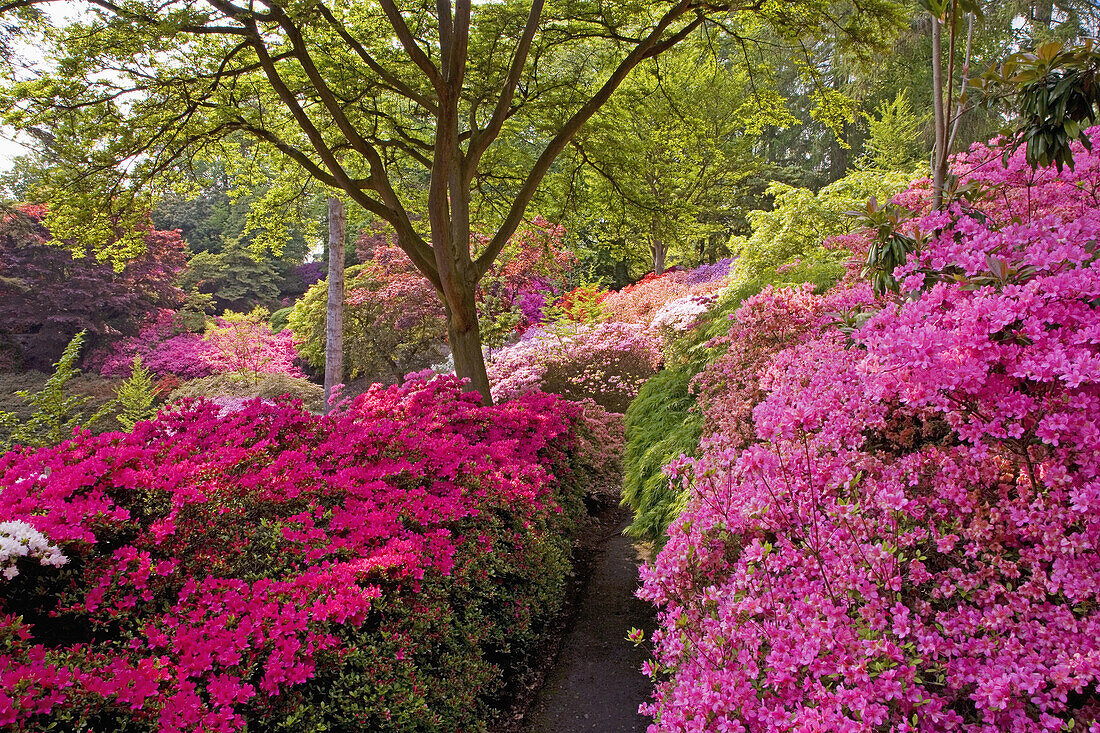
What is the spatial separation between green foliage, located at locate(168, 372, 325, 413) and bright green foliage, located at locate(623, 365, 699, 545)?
815 centimetres

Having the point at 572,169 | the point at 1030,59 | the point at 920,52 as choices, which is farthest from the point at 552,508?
the point at 920,52

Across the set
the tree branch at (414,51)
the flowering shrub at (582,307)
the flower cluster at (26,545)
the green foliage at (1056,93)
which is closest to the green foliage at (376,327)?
the flowering shrub at (582,307)

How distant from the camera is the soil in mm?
2691

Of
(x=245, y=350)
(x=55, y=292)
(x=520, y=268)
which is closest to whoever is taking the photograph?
(x=520, y=268)

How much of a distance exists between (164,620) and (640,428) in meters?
3.77

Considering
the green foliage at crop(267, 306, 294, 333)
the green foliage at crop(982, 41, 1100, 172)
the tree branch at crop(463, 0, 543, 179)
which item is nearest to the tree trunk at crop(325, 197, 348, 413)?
the tree branch at crop(463, 0, 543, 179)

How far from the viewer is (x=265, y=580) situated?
198 centimetres

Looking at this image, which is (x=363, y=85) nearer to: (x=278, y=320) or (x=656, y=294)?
(x=656, y=294)

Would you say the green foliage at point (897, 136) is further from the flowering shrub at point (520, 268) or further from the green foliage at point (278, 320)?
the green foliage at point (278, 320)

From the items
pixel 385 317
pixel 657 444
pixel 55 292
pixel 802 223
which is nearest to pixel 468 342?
pixel 657 444

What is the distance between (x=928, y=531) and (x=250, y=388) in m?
12.3

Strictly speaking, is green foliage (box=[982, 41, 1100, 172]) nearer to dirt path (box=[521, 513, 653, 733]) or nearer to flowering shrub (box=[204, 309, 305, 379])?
dirt path (box=[521, 513, 653, 733])

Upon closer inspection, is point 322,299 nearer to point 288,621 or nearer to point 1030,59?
point 288,621

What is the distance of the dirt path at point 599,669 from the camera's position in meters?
2.69
